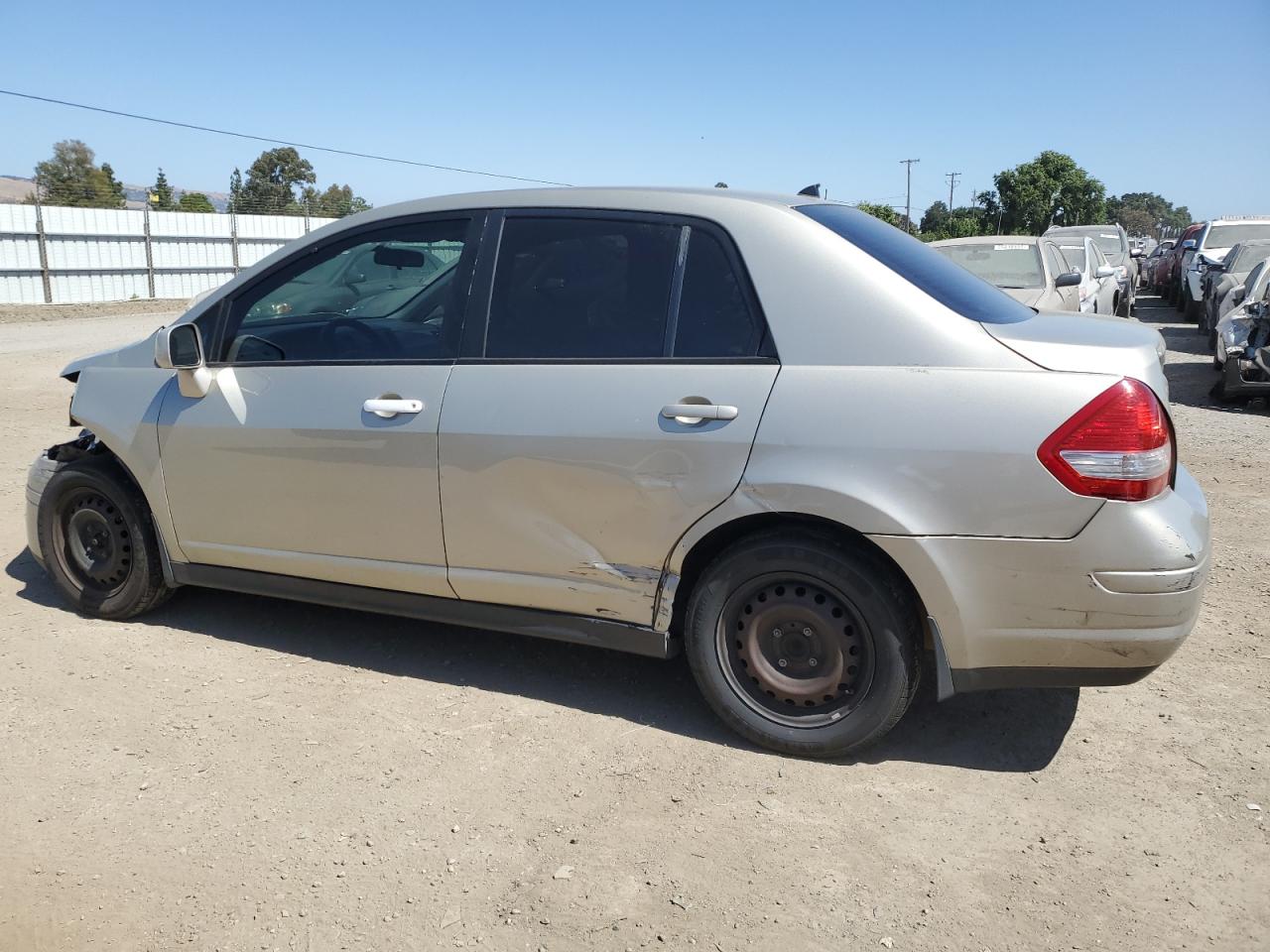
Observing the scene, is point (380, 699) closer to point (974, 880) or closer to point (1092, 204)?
point (974, 880)

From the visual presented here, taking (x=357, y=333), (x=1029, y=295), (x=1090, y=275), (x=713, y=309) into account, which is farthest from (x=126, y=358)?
(x=1090, y=275)

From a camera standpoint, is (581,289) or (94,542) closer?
(581,289)

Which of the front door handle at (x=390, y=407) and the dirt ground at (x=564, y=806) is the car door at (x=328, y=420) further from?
the dirt ground at (x=564, y=806)

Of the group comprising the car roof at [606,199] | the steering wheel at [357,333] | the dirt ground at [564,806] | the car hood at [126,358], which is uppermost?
the car roof at [606,199]

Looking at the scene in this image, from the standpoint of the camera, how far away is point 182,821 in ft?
10.6

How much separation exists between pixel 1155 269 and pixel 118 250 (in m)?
27.5

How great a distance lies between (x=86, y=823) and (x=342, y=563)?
50.8 inches

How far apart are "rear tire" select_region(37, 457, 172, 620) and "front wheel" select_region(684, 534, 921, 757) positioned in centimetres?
257

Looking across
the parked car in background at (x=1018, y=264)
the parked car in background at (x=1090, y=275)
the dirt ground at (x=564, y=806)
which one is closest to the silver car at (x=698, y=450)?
the dirt ground at (x=564, y=806)

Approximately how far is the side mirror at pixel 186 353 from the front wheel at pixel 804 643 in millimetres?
2245

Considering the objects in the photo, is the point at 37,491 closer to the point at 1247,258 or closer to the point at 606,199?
the point at 606,199

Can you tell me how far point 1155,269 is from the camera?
28438 millimetres

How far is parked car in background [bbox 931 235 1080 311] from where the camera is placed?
10.4 m

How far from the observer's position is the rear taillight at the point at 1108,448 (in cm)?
305
